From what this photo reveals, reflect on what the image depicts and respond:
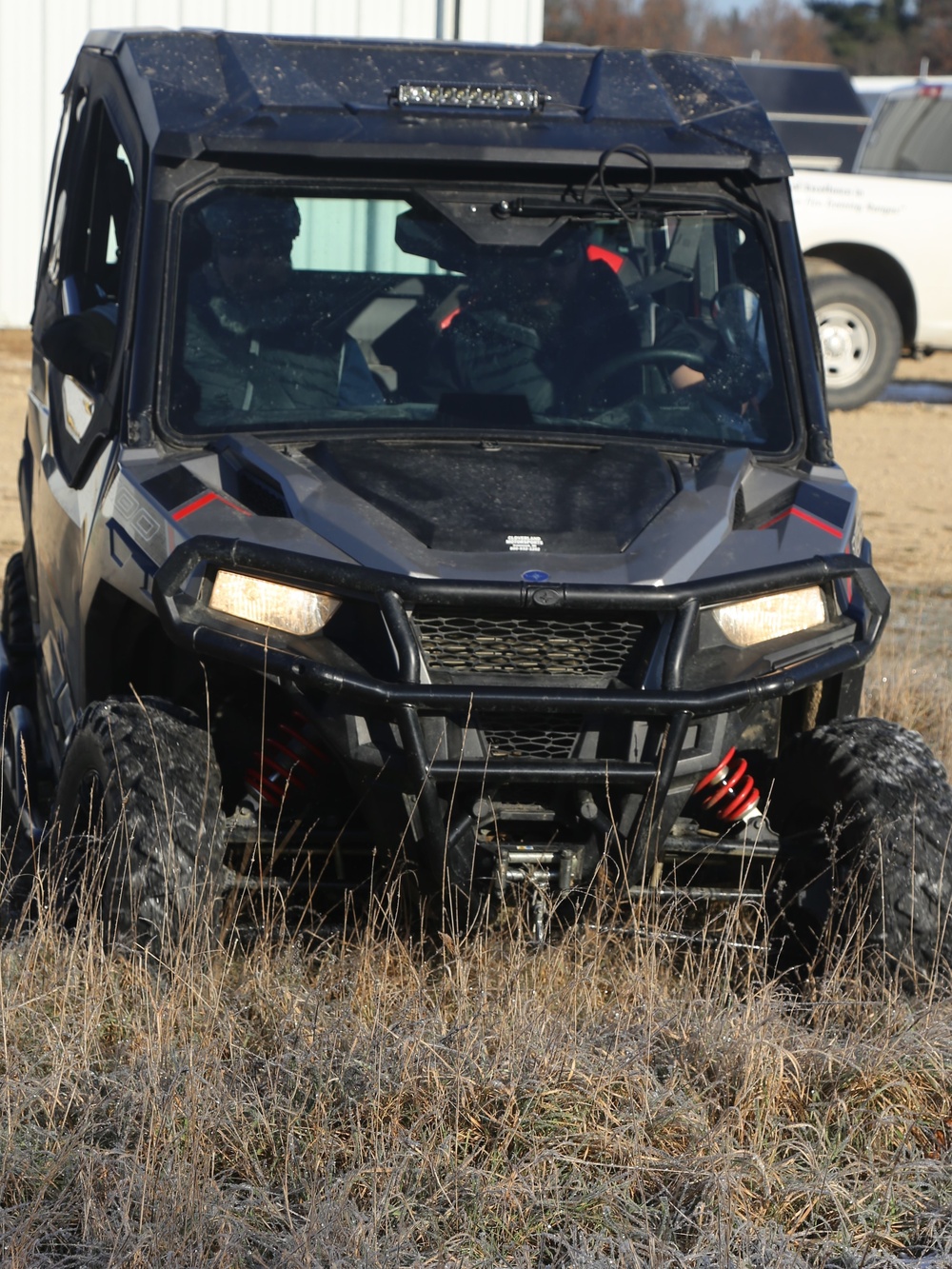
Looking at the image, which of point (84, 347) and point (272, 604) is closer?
point (272, 604)

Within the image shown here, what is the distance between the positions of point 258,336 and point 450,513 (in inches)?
35.7

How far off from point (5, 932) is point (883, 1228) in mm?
2257

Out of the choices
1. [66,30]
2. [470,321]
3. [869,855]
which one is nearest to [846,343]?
[66,30]

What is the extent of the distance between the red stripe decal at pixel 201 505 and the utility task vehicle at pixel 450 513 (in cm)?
2

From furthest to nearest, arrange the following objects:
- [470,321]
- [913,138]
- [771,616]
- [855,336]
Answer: [913,138]
[855,336]
[470,321]
[771,616]

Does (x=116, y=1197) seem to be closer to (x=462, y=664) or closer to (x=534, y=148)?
(x=462, y=664)

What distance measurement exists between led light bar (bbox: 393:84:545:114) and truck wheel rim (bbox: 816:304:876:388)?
10.0 meters

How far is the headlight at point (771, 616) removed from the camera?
12.4ft

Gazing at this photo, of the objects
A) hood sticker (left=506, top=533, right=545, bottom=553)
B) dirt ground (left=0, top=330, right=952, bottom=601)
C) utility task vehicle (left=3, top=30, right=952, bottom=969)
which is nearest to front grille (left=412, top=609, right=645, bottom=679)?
utility task vehicle (left=3, top=30, right=952, bottom=969)

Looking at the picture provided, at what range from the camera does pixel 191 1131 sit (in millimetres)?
3041

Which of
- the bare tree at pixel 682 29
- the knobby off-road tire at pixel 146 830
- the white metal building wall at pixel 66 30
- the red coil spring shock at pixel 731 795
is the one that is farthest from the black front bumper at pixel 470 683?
the bare tree at pixel 682 29

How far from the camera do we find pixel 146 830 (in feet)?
11.9

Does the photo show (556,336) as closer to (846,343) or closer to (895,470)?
(895,470)

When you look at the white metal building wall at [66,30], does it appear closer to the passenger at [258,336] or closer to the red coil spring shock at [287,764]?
the passenger at [258,336]
